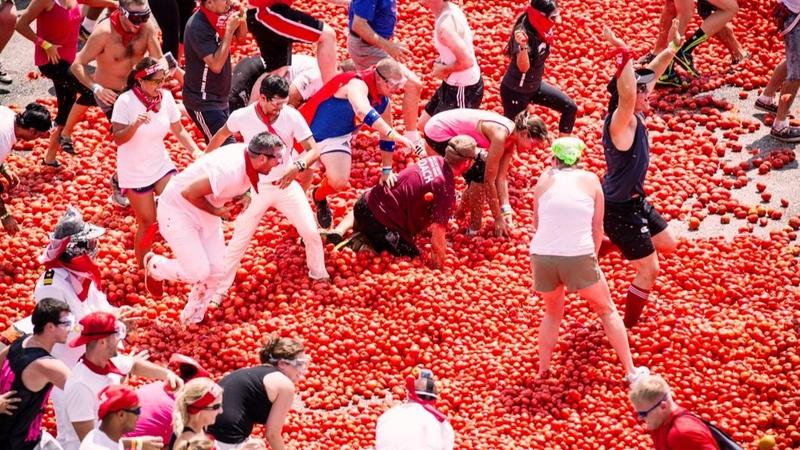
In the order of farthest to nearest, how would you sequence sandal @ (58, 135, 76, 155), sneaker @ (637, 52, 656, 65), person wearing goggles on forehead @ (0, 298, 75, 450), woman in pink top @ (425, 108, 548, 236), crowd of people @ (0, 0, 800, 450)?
sneaker @ (637, 52, 656, 65) < sandal @ (58, 135, 76, 155) < woman in pink top @ (425, 108, 548, 236) < crowd of people @ (0, 0, 800, 450) < person wearing goggles on forehead @ (0, 298, 75, 450)

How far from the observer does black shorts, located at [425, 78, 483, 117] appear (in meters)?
12.1

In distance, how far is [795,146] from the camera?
12.5m

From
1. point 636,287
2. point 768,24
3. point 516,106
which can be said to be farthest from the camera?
point 768,24

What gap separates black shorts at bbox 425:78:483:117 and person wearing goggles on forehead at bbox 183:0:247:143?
1.91 metres

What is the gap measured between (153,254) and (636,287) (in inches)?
148

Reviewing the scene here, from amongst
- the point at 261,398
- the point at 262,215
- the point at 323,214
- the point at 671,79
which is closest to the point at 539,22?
the point at 671,79

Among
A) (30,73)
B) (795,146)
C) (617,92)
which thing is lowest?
(30,73)

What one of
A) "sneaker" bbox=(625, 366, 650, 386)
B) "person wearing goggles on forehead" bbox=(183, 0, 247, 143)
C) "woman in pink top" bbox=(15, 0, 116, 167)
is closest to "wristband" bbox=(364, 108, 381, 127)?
"person wearing goggles on forehead" bbox=(183, 0, 247, 143)

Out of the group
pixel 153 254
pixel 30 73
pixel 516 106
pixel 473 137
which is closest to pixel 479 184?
pixel 473 137

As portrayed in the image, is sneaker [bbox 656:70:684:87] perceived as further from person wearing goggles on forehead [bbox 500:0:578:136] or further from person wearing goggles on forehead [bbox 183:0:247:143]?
person wearing goggles on forehead [bbox 183:0:247:143]

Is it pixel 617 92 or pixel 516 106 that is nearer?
pixel 617 92

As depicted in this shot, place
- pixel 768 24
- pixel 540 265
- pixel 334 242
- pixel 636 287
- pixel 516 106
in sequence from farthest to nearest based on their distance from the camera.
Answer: pixel 768 24 → pixel 516 106 → pixel 334 242 → pixel 636 287 → pixel 540 265

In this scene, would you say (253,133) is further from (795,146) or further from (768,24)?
(768,24)

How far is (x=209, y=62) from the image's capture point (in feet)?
37.6
